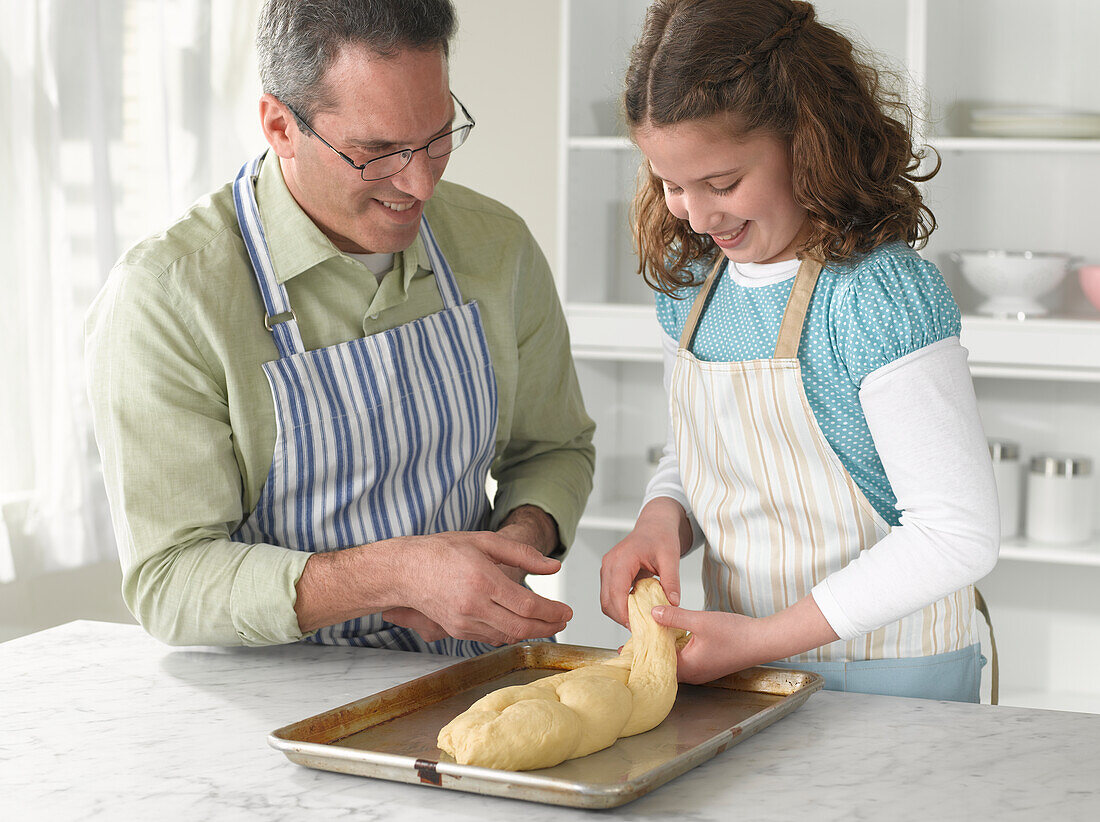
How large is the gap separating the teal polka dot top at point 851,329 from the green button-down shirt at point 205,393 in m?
0.41

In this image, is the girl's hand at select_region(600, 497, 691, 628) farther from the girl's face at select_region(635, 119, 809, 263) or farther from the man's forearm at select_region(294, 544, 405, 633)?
the girl's face at select_region(635, 119, 809, 263)

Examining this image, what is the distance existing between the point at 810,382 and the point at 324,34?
0.65 meters

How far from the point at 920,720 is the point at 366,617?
647mm

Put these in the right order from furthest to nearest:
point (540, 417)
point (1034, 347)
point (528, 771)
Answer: point (1034, 347)
point (540, 417)
point (528, 771)

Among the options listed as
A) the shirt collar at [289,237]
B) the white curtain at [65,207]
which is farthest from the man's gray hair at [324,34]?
the white curtain at [65,207]

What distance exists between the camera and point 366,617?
1.40 metres

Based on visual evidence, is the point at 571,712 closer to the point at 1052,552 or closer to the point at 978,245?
the point at 1052,552

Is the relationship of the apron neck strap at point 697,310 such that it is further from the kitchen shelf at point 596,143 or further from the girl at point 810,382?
the kitchen shelf at point 596,143

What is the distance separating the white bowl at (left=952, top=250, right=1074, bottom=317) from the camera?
97.3 inches

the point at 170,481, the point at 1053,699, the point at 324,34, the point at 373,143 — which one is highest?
the point at 324,34

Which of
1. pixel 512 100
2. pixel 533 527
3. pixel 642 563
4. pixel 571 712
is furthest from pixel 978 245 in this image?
pixel 571 712

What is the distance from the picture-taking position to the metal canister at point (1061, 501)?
8.34 ft

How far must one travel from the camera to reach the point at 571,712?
94cm

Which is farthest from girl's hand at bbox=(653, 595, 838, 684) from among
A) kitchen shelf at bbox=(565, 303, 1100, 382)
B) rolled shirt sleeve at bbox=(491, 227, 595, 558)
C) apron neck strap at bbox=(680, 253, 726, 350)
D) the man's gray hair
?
kitchen shelf at bbox=(565, 303, 1100, 382)
